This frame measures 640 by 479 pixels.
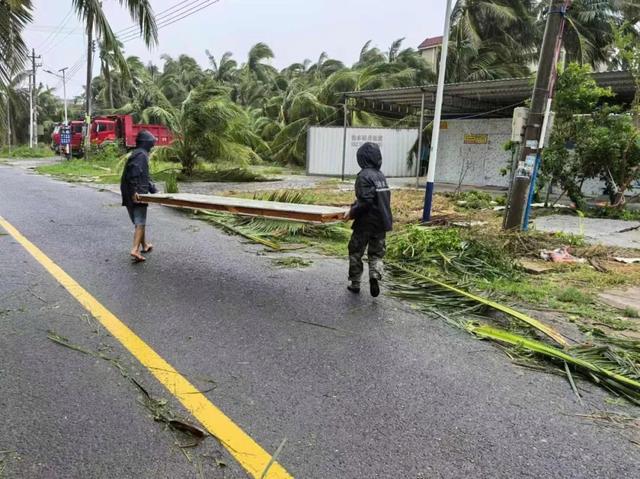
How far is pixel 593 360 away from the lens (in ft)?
12.8

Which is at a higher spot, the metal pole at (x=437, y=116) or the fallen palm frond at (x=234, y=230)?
the metal pole at (x=437, y=116)

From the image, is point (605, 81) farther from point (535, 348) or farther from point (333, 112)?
point (333, 112)

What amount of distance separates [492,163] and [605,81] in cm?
642

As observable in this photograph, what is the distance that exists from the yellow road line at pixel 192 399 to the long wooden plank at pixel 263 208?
1.90 metres

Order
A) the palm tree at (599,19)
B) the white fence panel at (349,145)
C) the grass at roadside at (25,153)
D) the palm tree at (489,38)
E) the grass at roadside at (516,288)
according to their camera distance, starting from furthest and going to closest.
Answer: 1. the grass at roadside at (25,153)
2. the palm tree at (599,19)
3. the palm tree at (489,38)
4. the white fence panel at (349,145)
5. the grass at roadside at (516,288)

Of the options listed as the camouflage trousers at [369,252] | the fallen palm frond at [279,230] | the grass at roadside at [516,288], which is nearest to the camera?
the grass at roadside at [516,288]

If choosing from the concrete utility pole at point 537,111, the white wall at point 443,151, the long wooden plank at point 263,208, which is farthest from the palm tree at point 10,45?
the white wall at point 443,151

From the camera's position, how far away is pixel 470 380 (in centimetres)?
360

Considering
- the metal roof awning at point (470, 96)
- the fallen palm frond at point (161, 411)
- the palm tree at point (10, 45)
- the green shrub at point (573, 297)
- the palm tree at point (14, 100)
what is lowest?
the fallen palm frond at point (161, 411)

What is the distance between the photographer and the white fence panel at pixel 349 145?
23219mm

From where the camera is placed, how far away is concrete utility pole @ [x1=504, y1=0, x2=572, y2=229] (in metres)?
8.12

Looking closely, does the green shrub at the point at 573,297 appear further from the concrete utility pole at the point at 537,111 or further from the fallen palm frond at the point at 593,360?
the concrete utility pole at the point at 537,111

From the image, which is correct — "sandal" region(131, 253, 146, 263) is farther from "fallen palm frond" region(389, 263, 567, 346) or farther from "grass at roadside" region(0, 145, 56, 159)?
"grass at roadside" region(0, 145, 56, 159)

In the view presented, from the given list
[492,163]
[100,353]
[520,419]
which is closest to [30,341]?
[100,353]
